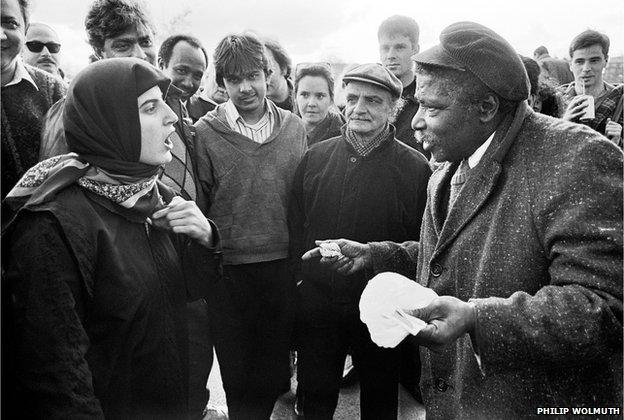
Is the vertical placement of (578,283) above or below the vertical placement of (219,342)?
above

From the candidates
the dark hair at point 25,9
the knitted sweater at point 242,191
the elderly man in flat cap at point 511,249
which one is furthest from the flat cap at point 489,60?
the dark hair at point 25,9

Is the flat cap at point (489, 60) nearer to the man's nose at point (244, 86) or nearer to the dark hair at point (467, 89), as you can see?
the dark hair at point (467, 89)

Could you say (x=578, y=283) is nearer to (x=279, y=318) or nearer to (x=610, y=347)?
(x=610, y=347)

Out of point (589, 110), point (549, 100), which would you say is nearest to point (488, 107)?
point (549, 100)

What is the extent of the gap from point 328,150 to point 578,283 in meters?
1.86

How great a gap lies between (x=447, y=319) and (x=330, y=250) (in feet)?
3.11

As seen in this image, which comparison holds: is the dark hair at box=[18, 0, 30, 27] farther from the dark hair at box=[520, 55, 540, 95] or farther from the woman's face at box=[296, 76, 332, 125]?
the dark hair at box=[520, 55, 540, 95]

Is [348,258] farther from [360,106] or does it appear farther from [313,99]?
[313,99]

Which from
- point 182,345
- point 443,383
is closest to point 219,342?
point 182,345

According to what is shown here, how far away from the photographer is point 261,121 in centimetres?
314

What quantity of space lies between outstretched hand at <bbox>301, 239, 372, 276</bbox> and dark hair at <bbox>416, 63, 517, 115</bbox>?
A: 2.88 feet

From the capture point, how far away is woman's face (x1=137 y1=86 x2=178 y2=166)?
1910 mm

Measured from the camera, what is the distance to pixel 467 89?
174cm

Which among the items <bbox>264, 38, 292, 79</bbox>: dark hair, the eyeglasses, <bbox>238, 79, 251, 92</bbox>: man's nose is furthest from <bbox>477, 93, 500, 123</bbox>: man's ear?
the eyeglasses
